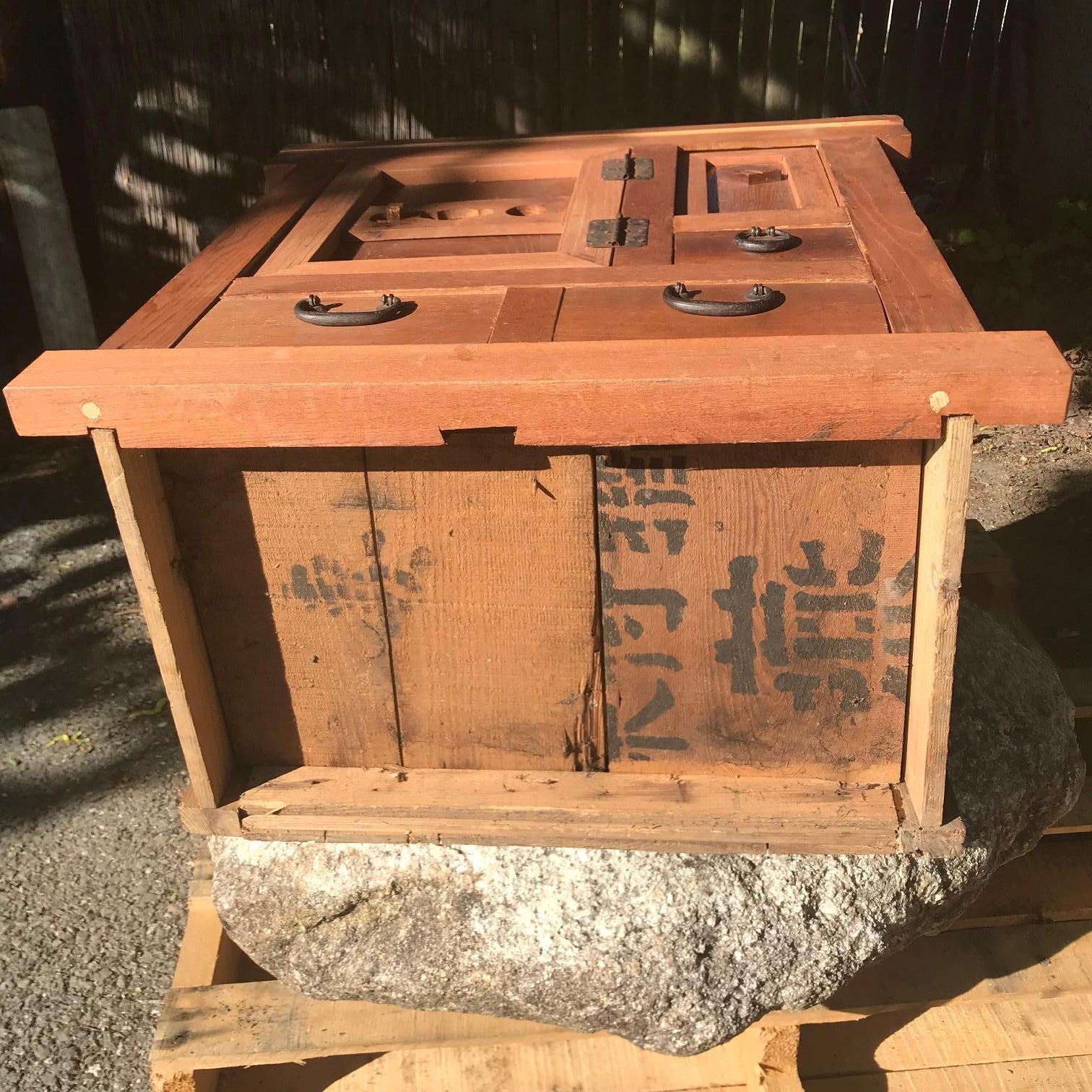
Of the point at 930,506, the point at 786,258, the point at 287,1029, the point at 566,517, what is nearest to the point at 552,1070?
the point at 287,1029

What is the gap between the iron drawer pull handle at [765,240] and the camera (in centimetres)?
171

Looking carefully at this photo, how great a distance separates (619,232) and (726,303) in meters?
0.43

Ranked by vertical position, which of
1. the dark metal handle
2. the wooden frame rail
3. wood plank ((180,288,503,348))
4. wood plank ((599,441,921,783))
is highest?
the dark metal handle

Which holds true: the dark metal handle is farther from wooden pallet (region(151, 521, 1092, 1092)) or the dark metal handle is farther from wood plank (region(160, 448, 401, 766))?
wooden pallet (region(151, 521, 1092, 1092))

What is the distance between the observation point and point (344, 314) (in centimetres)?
151

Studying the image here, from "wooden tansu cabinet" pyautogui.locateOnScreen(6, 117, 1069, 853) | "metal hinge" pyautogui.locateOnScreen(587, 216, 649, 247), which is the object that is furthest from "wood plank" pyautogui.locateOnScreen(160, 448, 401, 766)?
"metal hinge" pyautogui.locateOnScreen(587, 216, 649, 247)

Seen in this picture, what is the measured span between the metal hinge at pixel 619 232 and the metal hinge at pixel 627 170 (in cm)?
27

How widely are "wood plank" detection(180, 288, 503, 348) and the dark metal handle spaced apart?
246 mm

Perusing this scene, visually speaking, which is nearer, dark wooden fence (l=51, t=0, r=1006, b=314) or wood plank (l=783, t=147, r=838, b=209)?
wood plank (l=783, t=147, r=838, b=209)

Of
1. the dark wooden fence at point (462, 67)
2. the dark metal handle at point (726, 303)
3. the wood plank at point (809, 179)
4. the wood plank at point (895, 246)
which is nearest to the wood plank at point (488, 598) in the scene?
the dark metal handle at point (726, 303)

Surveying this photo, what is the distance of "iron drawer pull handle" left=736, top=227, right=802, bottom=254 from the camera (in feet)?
5.60

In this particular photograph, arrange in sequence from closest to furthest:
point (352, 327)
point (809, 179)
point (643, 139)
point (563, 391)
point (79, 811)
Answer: point (563, 391), point (352, 327), point (809, 179), point (643, 139), point (79, 811)

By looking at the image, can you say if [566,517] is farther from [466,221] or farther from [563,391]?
[466,221]

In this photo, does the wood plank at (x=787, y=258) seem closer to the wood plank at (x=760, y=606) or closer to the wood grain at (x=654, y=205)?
the wood grain at (x=654, y=205)
